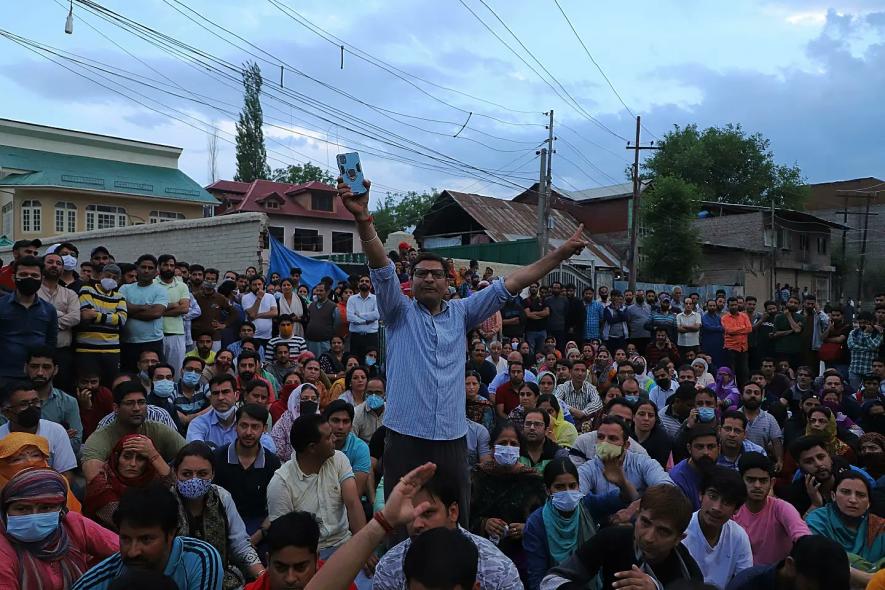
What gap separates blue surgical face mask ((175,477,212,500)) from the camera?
420cm

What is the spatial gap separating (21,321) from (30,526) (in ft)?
12.5

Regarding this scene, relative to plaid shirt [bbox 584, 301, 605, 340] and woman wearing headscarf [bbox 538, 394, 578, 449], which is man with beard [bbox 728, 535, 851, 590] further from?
plaid shirt [bbox 584, 301, 605, 340]

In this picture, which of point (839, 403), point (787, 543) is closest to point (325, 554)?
point (787, 543)

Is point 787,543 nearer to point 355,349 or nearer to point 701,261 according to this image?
point 355,349

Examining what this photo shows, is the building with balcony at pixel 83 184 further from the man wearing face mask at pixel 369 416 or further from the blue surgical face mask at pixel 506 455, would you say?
the blue surgical face mask at pixel 506 455

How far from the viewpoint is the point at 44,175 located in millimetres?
33594

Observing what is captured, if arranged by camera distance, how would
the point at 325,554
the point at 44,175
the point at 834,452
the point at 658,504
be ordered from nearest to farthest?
1. the point at 658,504
2. the point at 325,554
3. the point at 834,452
4. the point at 44,175

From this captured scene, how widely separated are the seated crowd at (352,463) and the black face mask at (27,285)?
0.04 ft

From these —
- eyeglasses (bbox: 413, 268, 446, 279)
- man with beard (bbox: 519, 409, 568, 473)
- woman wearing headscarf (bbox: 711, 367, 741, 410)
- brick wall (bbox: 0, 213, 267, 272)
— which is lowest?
woman wearing headscarf (bbox: 711, 367, 741, 410)

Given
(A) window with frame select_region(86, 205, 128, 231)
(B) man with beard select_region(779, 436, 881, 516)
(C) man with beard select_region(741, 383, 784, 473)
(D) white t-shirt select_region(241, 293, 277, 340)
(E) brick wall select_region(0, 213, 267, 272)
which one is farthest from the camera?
(A) window with frame select_region(86, 205, 128, 231)

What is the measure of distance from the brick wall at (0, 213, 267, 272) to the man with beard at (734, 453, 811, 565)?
457 inches

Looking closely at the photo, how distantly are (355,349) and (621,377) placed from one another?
12.4 ft

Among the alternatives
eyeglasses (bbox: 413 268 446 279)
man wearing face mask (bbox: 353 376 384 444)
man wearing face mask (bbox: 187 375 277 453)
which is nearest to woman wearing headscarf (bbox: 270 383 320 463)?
man wearing face mask (bbox: 187 375 277 453)

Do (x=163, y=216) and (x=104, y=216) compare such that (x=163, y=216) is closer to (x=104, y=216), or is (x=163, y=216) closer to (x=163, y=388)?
(x=104, y=216)
